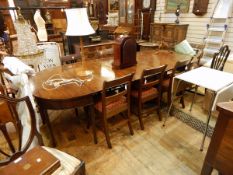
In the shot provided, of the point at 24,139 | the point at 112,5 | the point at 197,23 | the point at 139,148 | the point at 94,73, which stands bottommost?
the point at 139,148

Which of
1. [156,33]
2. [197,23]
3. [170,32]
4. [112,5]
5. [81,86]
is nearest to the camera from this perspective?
[81,86]

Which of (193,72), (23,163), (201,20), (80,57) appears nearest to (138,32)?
(201,20)

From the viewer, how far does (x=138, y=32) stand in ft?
17.7

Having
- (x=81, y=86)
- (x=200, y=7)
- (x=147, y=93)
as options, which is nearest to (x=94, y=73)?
(x=81, y=86)

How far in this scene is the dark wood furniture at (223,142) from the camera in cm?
107

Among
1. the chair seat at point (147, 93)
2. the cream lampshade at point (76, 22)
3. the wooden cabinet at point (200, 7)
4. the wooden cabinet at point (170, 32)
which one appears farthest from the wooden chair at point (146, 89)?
the wooden cabinet at point (200, 7)

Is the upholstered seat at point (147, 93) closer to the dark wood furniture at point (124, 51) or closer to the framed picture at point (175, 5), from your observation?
the dark wood furniture at point (124, 51)

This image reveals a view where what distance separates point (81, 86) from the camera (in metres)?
1.79

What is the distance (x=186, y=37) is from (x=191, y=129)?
3.07m

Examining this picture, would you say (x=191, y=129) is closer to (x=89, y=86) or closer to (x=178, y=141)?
(x=178, y=141)

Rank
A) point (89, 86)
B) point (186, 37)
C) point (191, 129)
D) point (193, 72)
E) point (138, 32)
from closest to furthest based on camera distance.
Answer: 1. point (89, 86)
2. point (193, 72)
3. point (191, 129)
4. point (186, 37)
5. point (138, 32)

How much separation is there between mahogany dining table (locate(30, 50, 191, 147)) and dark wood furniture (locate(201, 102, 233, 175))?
1.02 metres

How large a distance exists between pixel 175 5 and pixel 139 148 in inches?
162

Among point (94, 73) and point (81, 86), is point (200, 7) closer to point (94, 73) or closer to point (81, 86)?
point (94, 73)
